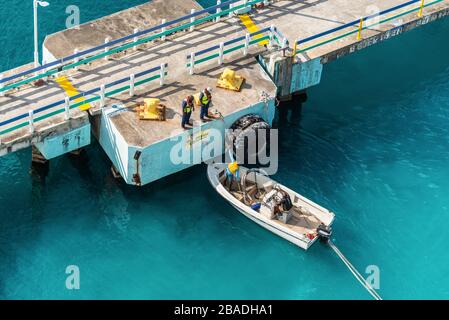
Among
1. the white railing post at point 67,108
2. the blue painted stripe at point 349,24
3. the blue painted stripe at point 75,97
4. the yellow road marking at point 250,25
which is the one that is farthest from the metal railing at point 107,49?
the blue painted stripe at point 349,24

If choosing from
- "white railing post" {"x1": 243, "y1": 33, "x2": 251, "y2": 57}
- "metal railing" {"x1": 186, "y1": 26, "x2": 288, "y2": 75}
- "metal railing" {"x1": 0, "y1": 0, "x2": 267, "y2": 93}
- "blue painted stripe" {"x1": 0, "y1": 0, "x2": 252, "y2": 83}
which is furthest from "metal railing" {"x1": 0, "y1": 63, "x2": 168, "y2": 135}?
"white railing post" {"x1": 243, "y1": 33, "x2": 251, "y2": 57}

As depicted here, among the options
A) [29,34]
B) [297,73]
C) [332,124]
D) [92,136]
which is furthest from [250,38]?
[29,34]

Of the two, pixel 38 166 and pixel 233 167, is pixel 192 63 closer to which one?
pixel 233 167

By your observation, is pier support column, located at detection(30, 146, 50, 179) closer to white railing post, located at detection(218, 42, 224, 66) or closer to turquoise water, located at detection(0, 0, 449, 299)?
turquoise water, located at detection(0, 0, 449, 299)

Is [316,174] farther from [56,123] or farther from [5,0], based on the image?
[5,0]

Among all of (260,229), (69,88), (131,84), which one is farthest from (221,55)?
(260,229)

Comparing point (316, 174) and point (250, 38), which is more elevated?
point (250, 38)
